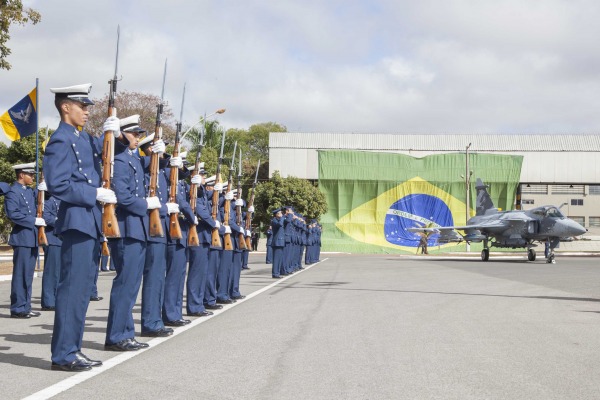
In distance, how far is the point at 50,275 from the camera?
→ 12.0m

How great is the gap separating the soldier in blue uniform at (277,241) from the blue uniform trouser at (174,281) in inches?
426

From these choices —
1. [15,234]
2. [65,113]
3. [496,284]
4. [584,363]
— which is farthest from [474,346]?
[496,284]

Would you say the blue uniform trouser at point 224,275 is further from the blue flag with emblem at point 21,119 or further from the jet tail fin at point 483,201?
the jet tail fin at point 483,201

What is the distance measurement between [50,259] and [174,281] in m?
3.49

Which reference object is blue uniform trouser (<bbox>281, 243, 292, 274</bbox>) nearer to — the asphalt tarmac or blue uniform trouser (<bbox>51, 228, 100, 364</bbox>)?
the asphalt tarmac

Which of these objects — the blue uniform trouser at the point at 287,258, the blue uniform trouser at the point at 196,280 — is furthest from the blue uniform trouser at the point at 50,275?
the blue uniform trouser at the point at 287,258

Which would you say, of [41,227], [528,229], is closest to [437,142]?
[528,229]

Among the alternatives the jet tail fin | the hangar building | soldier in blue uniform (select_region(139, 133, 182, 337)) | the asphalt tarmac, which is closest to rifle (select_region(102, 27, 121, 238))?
the asphalt tarmac

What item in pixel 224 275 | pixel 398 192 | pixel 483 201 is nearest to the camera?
pixel 224 275

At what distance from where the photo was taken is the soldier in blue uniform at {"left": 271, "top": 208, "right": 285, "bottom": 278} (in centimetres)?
2050

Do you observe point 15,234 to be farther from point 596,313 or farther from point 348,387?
point 596,313

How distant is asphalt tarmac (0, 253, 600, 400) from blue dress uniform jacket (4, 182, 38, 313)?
2.13 ft

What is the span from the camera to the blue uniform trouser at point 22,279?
1070 cm

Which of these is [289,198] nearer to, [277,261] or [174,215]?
[277,261]
